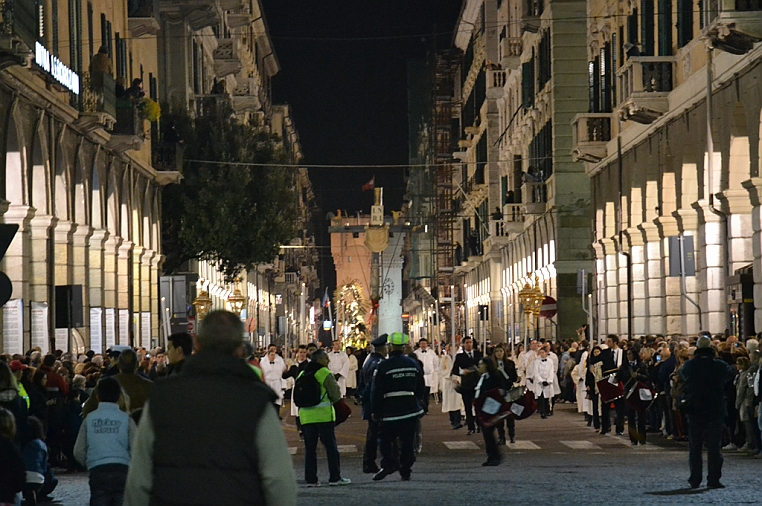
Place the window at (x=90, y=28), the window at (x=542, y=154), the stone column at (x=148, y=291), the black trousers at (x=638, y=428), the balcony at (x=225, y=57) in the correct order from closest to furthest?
the black trousers at (x=638, y=428)
the window at (x=90, y=28)
the stone column at (x=148, y=291)
the window at (x=542, y=154)
the balcony at (x=225, y=57)

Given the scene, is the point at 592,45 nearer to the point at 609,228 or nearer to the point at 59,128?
the point at 609,228

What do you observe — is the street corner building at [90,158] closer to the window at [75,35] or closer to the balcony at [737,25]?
the window at [75,35]

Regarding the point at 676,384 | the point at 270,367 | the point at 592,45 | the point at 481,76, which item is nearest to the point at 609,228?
the point at 592,45

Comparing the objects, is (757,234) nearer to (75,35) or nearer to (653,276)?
(653,276)

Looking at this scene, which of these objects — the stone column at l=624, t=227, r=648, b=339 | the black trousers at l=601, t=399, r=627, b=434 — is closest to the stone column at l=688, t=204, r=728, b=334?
the black trousers at l=601, t=399, r=627, b=434

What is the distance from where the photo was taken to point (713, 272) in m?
30.9

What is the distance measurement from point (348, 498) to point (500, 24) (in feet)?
175

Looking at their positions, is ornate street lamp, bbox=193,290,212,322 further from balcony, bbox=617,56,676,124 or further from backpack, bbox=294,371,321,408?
backpack, bbox=294,371,321,408

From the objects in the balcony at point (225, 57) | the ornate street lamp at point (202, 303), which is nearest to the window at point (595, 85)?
the ornate street lamp at point (202, 303)

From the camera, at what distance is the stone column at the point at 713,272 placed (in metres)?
30.8

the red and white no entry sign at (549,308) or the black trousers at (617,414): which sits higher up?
the red and white no entry sign at (549,308)

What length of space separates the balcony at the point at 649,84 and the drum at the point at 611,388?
953cm

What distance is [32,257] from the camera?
31359mm

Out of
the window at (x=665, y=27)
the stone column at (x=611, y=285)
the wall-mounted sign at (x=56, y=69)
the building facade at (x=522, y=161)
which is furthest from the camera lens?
the building facade at (x=522, y=161)
